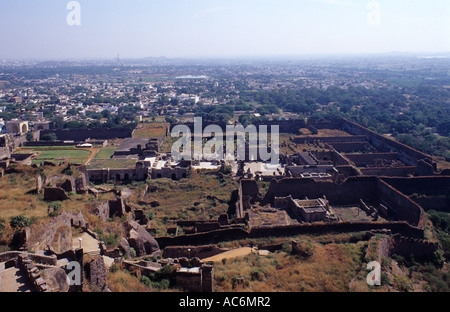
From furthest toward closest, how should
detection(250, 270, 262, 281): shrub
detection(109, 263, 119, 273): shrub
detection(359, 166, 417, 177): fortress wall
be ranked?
1. detection(359, 166, 417, 177): fortress wall
2. detection(250, 270, 262, 281): shrub
3. detection(109, 263, 119, 273): shrub

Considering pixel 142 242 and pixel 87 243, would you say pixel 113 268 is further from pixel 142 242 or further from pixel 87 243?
pixel 142 242

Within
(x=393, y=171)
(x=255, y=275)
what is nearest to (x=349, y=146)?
(x=393, y=171)

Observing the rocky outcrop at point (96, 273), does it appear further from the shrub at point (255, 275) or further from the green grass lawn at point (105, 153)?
the green grass lawn at point (105, 153)

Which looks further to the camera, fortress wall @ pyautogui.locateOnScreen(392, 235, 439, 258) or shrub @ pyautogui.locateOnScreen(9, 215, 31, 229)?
fortress wall @ pyautogui.locateOnScreen(392, 235, 439, 258)

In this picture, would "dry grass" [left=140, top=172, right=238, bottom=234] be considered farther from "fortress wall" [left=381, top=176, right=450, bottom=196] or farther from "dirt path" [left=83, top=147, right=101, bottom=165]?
"dirt path" [left=83, top=147, right=101, bottom=165]

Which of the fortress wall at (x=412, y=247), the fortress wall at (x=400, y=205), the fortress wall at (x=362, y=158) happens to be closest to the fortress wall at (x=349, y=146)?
the fortress wall at (x=362, y=158)

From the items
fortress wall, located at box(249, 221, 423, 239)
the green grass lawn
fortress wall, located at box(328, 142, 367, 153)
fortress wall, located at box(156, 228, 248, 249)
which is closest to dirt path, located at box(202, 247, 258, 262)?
fortress wall, located at box(156, 228, 248, 249)

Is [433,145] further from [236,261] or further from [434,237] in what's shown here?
[236,261]

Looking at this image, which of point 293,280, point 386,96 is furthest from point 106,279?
point 386,96
